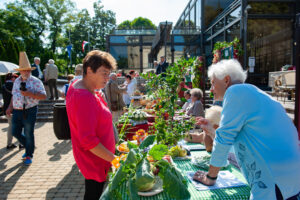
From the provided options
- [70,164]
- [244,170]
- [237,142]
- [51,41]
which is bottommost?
[70,164]

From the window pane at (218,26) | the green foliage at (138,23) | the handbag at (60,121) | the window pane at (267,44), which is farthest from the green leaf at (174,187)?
the green foliage at (138,23)

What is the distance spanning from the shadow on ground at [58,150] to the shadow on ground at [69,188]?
3.45 ft

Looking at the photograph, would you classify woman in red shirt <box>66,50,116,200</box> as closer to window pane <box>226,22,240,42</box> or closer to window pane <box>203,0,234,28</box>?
window pane <box>226,22,240,42</box>

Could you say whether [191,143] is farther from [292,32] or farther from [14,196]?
[292,32]

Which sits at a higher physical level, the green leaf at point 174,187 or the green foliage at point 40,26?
the green foliage at point 40,26

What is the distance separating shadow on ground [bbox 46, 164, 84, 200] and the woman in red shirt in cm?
164

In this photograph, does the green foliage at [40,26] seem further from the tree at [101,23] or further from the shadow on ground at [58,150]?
the shadow on ground at [58,150]

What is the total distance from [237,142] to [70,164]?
12.4 feet

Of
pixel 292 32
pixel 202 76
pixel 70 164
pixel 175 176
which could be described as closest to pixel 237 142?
pixel 175 176

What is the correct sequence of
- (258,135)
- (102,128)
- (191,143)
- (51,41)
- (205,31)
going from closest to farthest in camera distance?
(258,135), (102,128), (191,143), (205,31), (51,41)

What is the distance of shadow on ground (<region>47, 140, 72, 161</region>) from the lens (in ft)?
15.1

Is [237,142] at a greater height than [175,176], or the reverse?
[237,142]

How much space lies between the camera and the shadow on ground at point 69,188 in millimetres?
3025

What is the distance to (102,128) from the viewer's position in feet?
5.28
